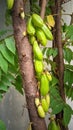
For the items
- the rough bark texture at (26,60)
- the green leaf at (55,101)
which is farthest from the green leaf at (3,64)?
the green leaf at (55,101)

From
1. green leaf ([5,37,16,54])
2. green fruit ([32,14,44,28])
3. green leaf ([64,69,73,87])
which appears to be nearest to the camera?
green fruit ([32,14,44,28])

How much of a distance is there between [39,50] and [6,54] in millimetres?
187

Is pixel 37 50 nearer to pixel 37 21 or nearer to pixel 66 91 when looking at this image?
pixel 37 21

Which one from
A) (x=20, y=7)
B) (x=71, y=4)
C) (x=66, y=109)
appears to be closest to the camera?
(x=20, y=7)

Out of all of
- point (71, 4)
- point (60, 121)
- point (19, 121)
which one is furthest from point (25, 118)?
point (71, 4)

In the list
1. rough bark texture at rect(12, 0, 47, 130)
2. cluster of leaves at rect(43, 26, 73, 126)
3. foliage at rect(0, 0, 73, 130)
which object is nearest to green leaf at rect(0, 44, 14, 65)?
foliage at rect(0, 0, 73, 130)

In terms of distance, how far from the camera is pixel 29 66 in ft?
2.64

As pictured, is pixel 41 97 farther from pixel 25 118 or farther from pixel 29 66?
pixel 25 118

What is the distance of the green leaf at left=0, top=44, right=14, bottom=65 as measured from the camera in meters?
0.92

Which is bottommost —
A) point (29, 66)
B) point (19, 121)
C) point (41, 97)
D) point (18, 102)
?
point (19, 121)

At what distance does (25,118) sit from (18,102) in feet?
0.38

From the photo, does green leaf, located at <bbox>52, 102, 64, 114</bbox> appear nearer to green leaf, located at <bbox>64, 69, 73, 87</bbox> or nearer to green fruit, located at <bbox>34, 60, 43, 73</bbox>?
green leaf, located at <bbox>64, 69, 73, 87</bbox>

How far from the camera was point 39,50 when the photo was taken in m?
0.79

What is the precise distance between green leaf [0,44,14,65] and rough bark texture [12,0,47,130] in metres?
0.12
